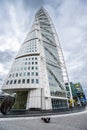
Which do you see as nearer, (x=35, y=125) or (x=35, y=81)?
(x=35, y=125)

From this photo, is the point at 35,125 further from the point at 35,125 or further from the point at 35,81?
the point at 35,81

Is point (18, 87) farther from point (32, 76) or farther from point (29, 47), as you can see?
point (29, 47)

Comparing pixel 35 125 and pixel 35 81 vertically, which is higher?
pixel 35 81

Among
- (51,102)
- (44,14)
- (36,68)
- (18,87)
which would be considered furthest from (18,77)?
(44,14)

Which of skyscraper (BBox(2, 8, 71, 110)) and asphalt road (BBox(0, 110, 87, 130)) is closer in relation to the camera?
asphalt road (BBox(0, 110, 87, 130))

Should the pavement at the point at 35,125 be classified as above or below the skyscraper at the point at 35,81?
below

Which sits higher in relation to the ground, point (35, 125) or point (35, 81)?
point (35, 81)

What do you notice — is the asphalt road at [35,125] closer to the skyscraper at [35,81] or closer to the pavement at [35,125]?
the pavement at [35,125]

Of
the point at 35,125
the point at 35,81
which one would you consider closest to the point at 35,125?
the point at 35,125

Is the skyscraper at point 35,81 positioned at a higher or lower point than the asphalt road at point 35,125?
higher

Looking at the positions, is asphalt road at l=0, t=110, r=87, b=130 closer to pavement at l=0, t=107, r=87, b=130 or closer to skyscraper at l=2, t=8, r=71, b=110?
pavement at l=0, t=107, r=87, b=130

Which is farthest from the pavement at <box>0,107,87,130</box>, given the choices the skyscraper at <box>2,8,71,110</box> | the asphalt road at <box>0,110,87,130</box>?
the skyscraper at <box>2,8,71,110</box>

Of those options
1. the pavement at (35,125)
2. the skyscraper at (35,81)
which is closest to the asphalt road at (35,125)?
the pavement at (35,125)

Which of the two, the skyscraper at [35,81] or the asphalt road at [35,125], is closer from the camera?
the asphalt road at [35,125]
